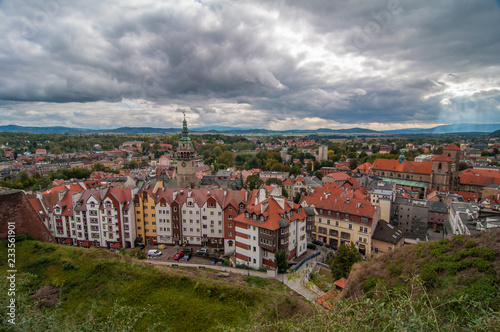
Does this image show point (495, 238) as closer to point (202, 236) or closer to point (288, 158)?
point (202, 236)

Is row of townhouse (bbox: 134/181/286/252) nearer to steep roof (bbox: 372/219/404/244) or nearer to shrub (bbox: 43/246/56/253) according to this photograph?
shrub (bbox: 43/246/56/253)

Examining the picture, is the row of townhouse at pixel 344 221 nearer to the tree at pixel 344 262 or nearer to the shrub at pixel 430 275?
the tree at pixel 344 262

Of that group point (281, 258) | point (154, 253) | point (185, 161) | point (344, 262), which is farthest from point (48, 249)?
point (185, 161)

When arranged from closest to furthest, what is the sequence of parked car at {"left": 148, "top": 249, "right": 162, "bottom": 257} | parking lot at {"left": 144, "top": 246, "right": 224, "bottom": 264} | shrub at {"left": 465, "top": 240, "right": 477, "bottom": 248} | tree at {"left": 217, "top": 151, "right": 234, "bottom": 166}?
1. shrub at {"left": 465, "top": 240, "right": 477, "bottom": 248}
2. parking lot at {"left": 144, "top": 246, "right": 224, "bottom": 264}
3. parked car at {"left": 148, "top": 249, "right": 162, "bottom": 257}
4. tree at {"left": 217, "top": 151, "right": 234, "bottom": 166}

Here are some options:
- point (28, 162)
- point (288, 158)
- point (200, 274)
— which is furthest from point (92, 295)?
point (28, 162)

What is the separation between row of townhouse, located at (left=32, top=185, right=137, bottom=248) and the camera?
37.2 metres

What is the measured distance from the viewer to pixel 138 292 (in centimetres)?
2192

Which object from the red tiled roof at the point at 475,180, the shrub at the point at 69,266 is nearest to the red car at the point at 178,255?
the shrub at the point at 69,266

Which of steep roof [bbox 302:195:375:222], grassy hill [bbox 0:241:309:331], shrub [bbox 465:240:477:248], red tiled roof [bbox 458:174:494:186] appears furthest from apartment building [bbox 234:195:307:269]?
red tiled roof [bbox 458:174:494:186]

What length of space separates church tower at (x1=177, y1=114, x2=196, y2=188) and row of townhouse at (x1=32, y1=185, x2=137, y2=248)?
57.2ft

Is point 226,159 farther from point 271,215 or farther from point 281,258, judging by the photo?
point 281,258

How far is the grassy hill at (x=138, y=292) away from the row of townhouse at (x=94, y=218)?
12508 millimetres

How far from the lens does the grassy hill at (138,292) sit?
19.5 m

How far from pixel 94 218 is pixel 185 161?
21.8m
